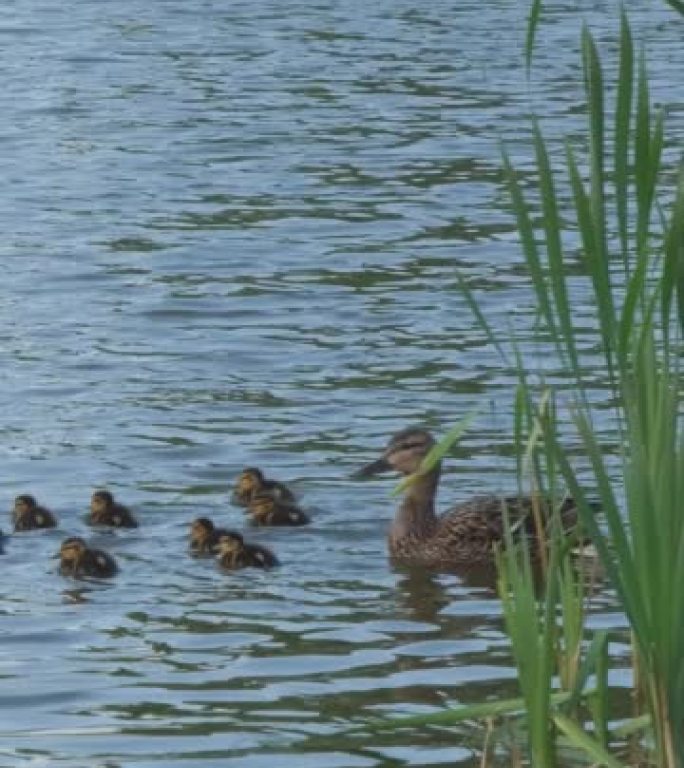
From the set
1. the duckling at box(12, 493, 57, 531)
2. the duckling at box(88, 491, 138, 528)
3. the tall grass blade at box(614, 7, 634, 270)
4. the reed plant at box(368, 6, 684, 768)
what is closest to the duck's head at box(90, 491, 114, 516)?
the duckling at box(88, 491, 138, 528)

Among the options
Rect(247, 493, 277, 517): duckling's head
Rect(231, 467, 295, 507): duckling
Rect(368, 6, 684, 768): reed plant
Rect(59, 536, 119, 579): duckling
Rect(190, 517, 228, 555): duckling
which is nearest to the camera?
Rect(368, 6, 684, 768): reed plant

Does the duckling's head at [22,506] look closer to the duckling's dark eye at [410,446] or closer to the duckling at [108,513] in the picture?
the duckling at [108,513]

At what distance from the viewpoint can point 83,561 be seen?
8258 millimetres

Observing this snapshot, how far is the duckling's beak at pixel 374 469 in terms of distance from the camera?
9172mm

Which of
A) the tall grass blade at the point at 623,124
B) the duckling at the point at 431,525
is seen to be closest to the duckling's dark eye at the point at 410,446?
the duckling at the point at 431,525

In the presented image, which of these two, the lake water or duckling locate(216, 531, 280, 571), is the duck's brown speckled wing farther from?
duckling locate(216, 531, 280, 571)

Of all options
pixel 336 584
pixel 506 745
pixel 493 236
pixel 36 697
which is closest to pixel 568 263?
pixel 493 236

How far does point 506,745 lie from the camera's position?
5633mm

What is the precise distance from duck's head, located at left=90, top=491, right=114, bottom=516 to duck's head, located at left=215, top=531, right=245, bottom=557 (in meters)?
0.44

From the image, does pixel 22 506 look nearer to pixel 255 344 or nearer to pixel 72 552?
pixel 72 552

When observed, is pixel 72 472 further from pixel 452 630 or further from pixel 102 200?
pixel 102 200

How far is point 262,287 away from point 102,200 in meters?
2.60

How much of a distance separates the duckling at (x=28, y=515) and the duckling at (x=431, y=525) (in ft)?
3.41

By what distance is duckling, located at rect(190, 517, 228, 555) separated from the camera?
848cm
